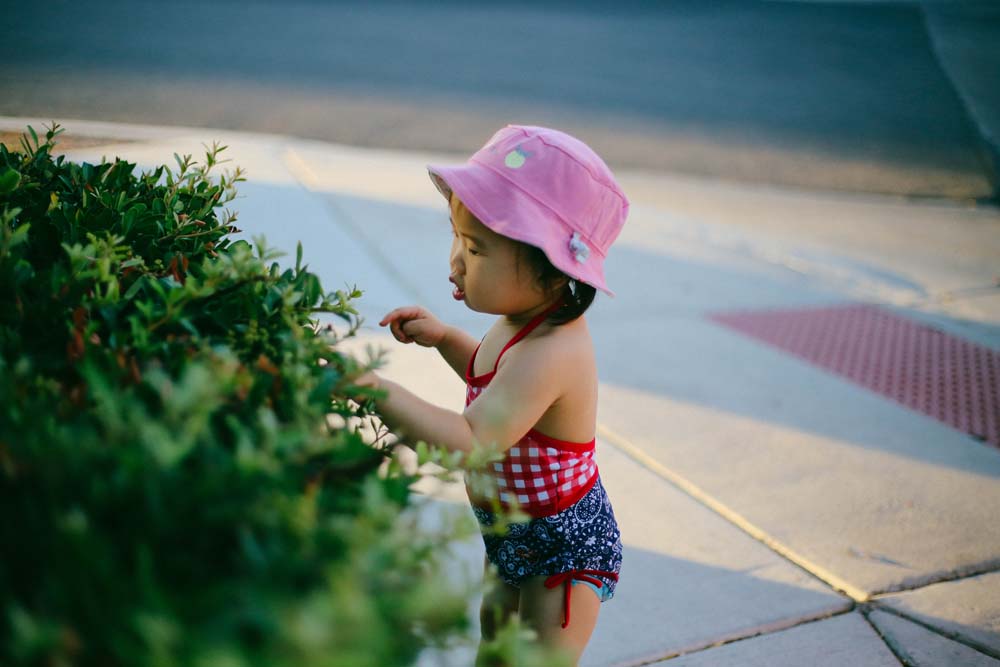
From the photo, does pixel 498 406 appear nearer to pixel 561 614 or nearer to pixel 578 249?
pixel 578 249

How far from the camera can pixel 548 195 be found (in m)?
1.86

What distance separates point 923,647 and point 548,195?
1667mm

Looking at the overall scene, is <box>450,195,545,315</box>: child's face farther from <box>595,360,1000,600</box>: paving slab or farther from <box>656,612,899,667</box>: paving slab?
<box>595,360,1000,600</box>: paving slab

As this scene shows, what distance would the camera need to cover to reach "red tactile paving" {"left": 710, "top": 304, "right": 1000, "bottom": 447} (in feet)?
13.0

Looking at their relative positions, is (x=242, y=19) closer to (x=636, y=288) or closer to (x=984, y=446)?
(x=636, y=288)

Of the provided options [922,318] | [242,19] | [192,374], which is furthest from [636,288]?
[242,19]

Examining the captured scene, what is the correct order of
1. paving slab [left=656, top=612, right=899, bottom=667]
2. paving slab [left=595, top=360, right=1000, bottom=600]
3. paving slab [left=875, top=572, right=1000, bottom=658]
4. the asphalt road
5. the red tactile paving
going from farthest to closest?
the asphalt road, the red tactile paving, paving slab [left=595, top=360, right=1000, bottom=600], paving slab [left=875, top=572, right=1000, bottom=658], paving slab [left=656, top=612, right=899, bottom=667]

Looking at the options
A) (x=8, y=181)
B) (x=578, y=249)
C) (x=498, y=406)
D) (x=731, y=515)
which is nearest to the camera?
(x=8, y=181)

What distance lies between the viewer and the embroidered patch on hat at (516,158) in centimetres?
188

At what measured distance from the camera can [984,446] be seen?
3.62 m

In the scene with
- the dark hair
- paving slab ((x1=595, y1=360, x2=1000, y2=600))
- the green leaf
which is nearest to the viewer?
the green leaf

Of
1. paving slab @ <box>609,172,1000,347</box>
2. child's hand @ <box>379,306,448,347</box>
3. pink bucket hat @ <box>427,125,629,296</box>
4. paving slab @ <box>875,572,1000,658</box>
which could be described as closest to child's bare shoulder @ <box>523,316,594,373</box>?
pink bucket hat @ <box>427,125,629,296</box>

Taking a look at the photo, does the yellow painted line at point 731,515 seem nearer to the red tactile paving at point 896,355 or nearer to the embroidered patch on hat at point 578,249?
the red tactile paving at point 896,355

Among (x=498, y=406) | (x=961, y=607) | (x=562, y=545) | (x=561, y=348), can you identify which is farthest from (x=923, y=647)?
(x=498, y=406)
